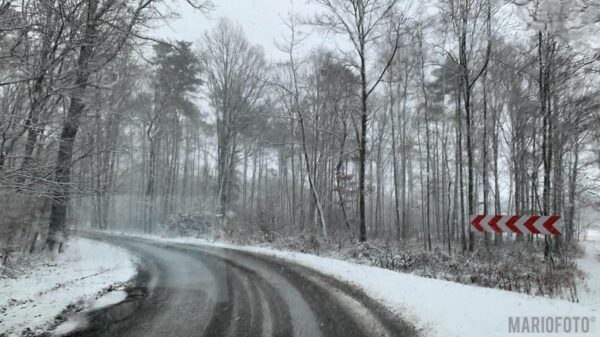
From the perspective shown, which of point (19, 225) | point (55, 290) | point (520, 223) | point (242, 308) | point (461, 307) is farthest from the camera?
point (19, 225)

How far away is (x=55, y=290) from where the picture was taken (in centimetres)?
773

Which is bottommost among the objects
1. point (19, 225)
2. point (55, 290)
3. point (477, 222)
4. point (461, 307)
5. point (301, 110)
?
point (55, 290)

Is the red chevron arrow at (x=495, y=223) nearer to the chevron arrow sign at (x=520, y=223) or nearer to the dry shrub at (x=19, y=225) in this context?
the chevron arrow sign at (x=520, y=223)

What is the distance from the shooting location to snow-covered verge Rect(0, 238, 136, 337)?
5617 mm

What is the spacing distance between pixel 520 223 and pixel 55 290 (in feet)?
33.3

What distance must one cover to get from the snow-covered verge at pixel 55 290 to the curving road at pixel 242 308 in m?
0.58

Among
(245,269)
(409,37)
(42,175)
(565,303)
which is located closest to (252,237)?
(245,269)

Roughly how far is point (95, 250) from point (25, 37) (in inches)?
486

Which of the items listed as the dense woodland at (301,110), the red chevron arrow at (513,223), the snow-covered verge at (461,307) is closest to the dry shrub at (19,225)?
the dense woodland at (301,110)

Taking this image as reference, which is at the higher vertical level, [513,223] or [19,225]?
[513,223]

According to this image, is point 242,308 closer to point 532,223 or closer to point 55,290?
point 55,290

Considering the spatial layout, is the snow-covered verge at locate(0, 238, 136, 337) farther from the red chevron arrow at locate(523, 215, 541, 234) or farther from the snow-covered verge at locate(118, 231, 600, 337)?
the red chevron arrow at locate(523, 215, 541, 234)

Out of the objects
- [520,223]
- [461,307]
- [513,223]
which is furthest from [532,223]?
[461,307]

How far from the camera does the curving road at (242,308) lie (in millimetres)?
5406
